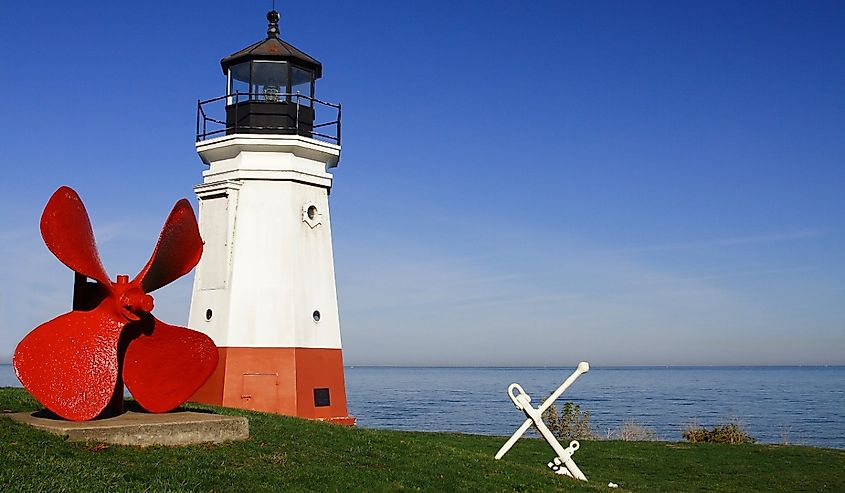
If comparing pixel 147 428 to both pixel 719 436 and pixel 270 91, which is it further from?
pixel 719 436

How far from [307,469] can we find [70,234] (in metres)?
4.17

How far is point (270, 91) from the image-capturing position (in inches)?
779

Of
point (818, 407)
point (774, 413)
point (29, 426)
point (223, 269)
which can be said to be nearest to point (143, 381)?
point (29, 426)

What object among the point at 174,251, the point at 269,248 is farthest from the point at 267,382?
the point at 174,251

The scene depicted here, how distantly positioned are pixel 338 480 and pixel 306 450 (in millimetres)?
1566

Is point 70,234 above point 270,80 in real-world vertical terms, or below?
below

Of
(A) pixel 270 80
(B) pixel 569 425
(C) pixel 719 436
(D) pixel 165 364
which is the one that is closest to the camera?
(D) pixel 165 364

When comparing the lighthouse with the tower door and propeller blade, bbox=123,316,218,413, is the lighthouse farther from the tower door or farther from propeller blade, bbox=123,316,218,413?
propeller blade, bbox=123,316,218,413

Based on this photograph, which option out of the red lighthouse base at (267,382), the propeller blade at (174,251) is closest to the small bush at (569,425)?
the red lighthouse base at (267,382)

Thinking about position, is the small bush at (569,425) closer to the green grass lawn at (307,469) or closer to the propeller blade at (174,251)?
the green grass lawn at (307,469)

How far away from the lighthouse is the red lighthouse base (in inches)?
0.8

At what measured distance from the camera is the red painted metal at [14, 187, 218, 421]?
1099 centimetres

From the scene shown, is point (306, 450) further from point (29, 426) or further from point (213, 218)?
point (213, 218)

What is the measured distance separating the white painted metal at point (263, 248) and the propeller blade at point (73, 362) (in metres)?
7.14
